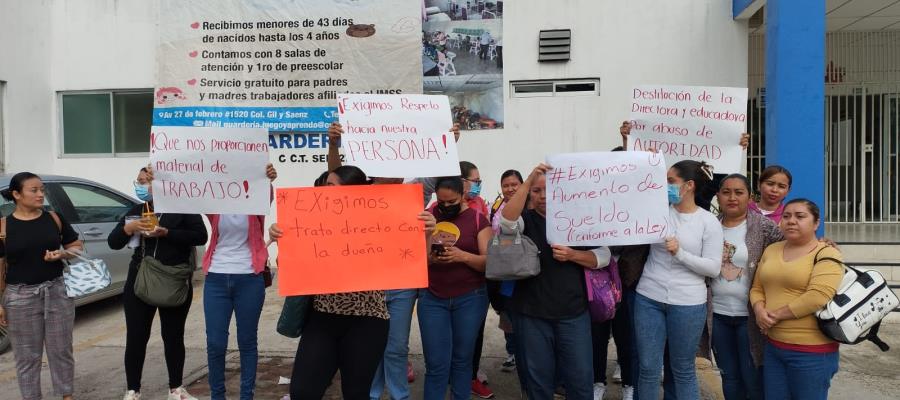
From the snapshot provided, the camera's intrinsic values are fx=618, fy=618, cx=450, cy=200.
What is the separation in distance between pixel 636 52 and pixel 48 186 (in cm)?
759

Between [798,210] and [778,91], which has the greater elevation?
[778,91]

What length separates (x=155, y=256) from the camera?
4.26m

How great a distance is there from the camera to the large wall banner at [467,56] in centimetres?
919

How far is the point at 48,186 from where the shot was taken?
6.58 metres

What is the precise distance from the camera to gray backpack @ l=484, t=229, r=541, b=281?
135 inches

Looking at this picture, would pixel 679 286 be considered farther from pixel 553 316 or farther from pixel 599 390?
pixel 599 390

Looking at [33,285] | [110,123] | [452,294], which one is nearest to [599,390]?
[452,294]

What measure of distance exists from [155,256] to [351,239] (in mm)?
1862

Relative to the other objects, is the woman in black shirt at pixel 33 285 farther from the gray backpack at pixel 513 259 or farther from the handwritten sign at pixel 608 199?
the handwritten sign at pixel 608 199

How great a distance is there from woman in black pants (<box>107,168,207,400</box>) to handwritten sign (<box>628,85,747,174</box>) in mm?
3188

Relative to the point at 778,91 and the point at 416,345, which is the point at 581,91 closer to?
the point at 778,91

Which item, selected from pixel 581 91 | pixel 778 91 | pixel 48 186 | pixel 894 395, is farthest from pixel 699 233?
pixel 48 186

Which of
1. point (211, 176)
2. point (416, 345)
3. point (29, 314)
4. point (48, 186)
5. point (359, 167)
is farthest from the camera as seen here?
point (48, 186)

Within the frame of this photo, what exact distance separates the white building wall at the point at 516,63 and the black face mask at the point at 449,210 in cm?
547
